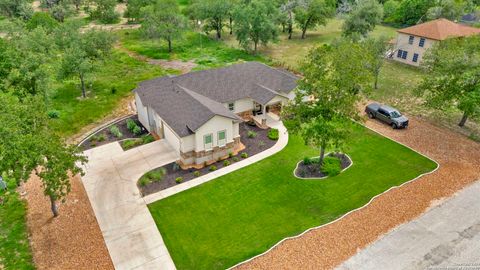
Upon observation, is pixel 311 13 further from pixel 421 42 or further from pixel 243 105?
pixel 243 105

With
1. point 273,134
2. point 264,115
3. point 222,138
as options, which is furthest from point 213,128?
point 264,115

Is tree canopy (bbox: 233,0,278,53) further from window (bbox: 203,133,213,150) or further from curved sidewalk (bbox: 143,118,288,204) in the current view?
window (bbox: 203,133,213,150)

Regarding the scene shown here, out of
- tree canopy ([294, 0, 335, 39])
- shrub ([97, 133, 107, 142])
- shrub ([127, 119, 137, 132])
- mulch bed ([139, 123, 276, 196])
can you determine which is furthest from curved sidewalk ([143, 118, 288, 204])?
tree canopy ([294, 0, 335, 39])

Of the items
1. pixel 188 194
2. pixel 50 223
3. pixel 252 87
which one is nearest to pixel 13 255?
pixel 50 223

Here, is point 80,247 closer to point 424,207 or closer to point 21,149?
point 21,149

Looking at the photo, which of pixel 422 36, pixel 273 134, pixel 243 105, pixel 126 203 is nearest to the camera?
pixel 126 203
